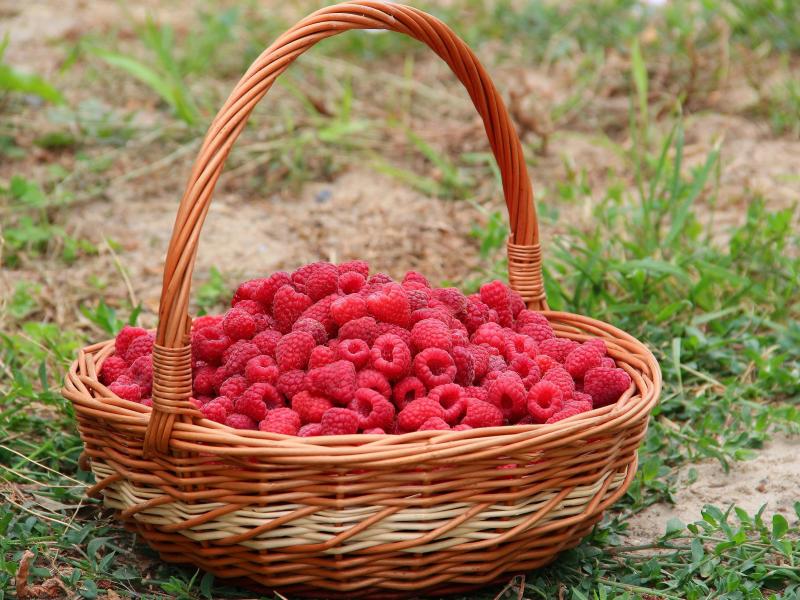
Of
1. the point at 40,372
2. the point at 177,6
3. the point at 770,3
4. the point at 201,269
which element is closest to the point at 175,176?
the point at 201,269

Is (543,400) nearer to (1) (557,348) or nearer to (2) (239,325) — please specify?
(1) (557,348)

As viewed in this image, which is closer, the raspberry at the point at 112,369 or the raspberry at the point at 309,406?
the raspberry at the point at 309,406

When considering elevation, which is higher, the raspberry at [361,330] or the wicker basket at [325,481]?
the raspberry at [361,330]

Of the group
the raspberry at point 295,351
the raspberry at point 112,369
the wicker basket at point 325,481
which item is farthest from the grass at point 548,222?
the raspberry at point 295,351

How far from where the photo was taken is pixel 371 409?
4.64 feet

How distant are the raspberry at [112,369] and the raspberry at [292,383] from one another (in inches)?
11.6

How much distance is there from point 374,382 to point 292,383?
124mm

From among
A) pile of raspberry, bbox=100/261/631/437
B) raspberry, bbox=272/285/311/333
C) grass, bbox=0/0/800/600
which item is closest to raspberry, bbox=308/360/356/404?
pile of raspberry, bbox=100/261/631/437

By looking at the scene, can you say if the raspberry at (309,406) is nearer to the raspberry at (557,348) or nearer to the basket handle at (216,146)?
the basket handle at (216,146)

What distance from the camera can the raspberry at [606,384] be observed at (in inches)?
60.1

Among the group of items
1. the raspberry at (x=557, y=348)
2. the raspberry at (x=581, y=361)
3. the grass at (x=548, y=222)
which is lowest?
the grass at (x=548, y=222)

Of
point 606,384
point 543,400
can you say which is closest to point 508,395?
point 543,400

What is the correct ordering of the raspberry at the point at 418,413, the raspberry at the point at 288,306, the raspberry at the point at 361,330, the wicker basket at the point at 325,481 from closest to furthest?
the wicker basket at the point at 325,481
the raspberry at the point at 418,413
the raspberry at the point at 361,330
the raspberry at the point at 288,306

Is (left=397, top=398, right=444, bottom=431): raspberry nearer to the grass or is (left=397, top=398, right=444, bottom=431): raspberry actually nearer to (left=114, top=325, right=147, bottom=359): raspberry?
the grass
